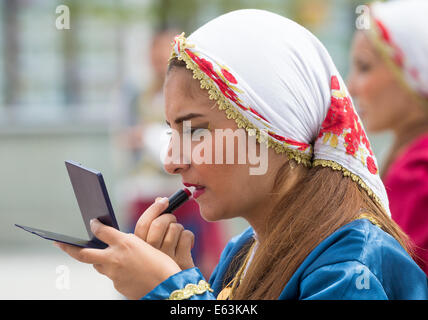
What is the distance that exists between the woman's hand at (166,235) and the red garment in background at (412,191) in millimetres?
1141

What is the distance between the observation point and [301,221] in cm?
169

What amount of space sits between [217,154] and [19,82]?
616 centimetres

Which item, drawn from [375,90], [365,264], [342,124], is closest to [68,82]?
[375,90]

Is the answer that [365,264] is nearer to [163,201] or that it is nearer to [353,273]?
[353,273]

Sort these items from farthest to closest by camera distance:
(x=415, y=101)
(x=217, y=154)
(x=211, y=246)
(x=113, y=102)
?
(x=113, y=102) → (x=211, y=246) → (x=415, y=101) → (x=217, y=154)

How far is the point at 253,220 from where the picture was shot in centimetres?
180

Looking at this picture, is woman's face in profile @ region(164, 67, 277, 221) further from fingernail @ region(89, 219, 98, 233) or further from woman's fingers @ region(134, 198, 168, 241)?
fingernail @ region(89, 219, 98, 233)

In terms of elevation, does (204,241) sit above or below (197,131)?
below

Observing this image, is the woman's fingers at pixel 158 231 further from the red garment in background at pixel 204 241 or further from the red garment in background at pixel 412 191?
the red garment in background at pixel 204 241

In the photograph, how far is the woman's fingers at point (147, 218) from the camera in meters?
1.70

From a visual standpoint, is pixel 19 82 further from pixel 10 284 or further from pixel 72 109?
pixel 10 284

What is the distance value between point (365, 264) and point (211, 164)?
0.44m

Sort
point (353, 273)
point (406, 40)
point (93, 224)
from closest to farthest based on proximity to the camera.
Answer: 1. point (353, 273)
2. point (93, 224)
3. point (406, 40)
